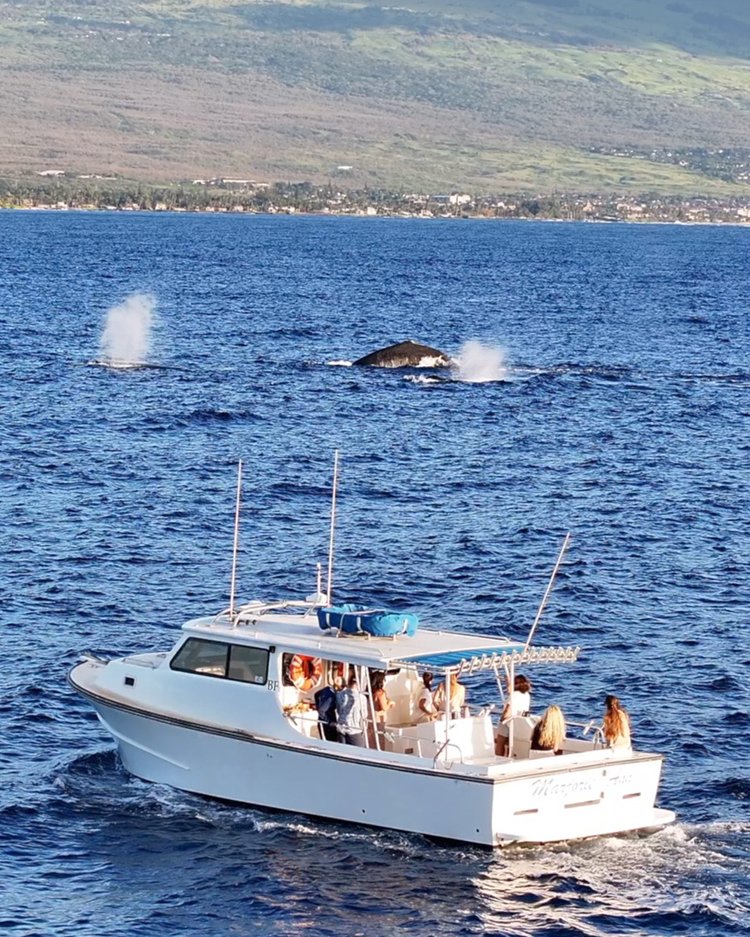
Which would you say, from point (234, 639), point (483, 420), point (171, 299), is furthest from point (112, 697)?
point (171, 299)

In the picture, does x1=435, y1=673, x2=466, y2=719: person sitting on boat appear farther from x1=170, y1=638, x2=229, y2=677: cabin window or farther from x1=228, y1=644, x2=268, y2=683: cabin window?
x1=170, y1=638, x2=229, y2=677: cabin window

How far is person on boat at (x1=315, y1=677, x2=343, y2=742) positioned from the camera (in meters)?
29.6

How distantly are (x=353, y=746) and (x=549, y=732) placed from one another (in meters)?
3.01

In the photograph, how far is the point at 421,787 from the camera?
28203mm

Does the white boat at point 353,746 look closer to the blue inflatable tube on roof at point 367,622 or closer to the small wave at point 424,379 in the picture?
the blue inflatable tube on roof at point 367,622

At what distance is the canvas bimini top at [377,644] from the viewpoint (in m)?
29.1

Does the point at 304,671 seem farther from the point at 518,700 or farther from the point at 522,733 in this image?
the point at 522,733

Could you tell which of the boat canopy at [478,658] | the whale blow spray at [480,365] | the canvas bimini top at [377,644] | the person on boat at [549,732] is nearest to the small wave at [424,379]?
the whale blow spray at [480,365]

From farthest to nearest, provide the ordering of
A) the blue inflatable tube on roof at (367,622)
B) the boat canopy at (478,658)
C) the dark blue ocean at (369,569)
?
the blue inflatable tube on roof at (367,622), the boat canopy at (478,658), the dark blue ocean at (369,569)

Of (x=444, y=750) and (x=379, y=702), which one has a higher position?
(x=379, y=702)

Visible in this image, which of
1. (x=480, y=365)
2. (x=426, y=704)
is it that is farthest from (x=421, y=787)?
(x=480, y=365)

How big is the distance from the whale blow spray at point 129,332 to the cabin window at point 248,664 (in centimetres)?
5767

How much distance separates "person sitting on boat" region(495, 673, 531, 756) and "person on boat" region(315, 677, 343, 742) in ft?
8.37

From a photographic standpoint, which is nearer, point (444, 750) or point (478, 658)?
point (444, 750)
